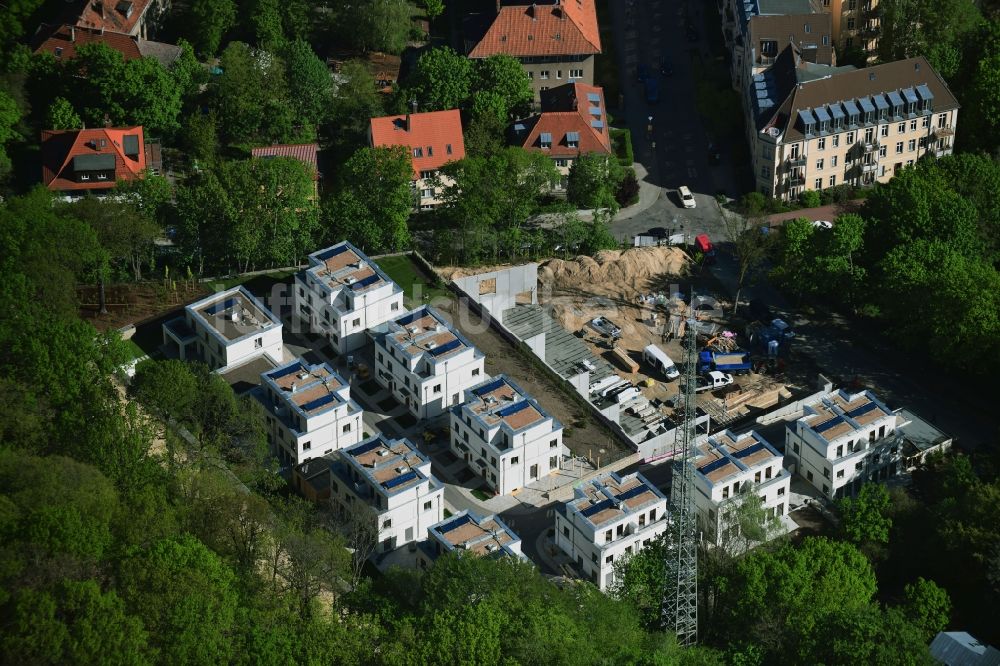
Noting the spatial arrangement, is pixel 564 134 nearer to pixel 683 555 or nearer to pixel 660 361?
pixel 660 361

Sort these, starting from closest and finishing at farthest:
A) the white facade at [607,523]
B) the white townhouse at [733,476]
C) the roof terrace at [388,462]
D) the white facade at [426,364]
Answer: the white facade at [607,523]
the roof terrace at [388,462]
the white townhouse at [733,476]
the white facade at [426,364]

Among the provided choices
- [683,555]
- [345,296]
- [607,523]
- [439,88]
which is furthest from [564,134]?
[683,555]

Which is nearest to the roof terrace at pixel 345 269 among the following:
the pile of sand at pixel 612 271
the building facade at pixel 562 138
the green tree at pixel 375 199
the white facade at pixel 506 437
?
the green tree at pixel 375 199

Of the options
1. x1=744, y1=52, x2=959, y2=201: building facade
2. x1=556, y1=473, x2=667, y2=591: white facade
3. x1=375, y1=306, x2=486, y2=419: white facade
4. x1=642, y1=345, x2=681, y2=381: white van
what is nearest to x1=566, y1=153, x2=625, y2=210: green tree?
x1=744, y1=52, x2=959, y2=201: building facade

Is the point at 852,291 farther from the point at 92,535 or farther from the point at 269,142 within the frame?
the point at 92,535

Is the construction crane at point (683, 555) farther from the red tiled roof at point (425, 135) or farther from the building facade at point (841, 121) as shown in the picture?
the red tiled roof at point (425, 135)

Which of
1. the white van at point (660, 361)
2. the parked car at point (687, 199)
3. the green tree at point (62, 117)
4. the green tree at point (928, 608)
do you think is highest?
the green tree at point (62, 117)
